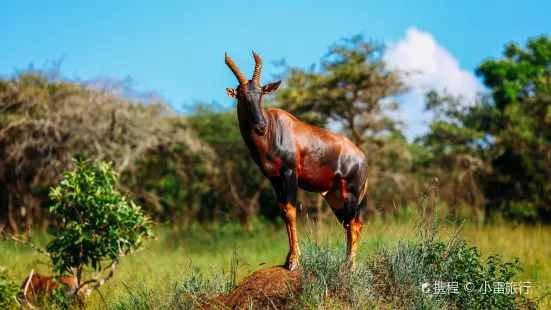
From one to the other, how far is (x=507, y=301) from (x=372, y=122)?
494 inches

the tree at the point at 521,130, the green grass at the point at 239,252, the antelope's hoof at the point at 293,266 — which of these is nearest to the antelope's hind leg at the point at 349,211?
the green grass at the point at 239,252

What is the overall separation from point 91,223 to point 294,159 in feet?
12.1

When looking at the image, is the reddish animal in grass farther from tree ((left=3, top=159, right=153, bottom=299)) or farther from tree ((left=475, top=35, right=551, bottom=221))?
tree ((left=475, top=35, right=551, bottom=221))

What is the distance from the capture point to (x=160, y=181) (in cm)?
2259

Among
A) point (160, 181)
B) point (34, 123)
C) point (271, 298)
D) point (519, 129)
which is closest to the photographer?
point (271, 298)

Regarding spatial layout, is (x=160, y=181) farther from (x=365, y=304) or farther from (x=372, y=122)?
(x=365, y=304)

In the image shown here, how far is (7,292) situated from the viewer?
26.7 feet

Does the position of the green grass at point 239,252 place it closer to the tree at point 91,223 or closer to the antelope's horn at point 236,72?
the tree at point 91,223

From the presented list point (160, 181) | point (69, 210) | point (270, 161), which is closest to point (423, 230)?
point (270, 161)

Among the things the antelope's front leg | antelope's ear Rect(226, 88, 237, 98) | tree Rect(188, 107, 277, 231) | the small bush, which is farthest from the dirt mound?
tree Rect(188, 107, 277, 231)

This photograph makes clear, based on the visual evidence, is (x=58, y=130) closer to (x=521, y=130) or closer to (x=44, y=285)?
(x=44, y=285)

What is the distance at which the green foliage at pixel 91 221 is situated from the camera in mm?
8203

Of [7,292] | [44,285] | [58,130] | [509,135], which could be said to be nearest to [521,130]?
[509,135]

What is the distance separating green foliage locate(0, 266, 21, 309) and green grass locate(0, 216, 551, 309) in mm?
430
